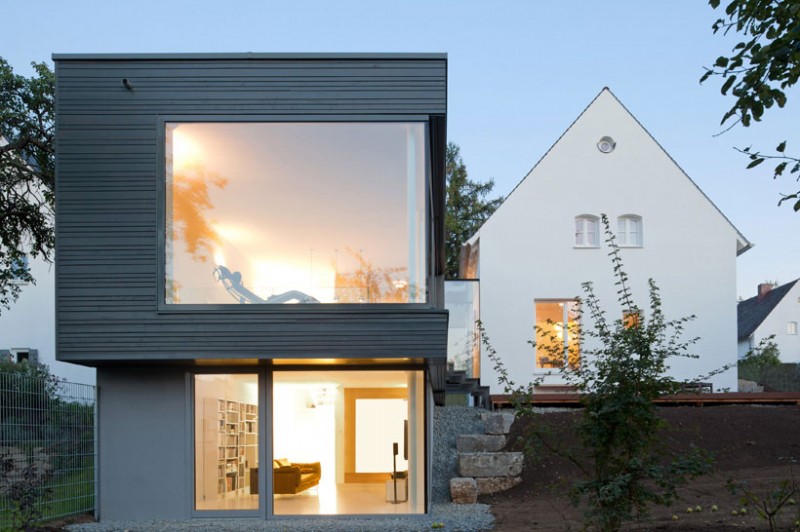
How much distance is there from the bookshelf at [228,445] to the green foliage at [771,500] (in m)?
6.07

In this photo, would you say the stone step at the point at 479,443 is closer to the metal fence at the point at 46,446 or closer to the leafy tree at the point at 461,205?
the metal fence at the point at 46,446

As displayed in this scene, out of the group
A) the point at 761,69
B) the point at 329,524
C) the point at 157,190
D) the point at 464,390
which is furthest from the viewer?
the point at 464,390

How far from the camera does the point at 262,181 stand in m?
11.2

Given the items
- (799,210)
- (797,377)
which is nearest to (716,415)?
(799,210)

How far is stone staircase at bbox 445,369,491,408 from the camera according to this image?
20266 millimetres

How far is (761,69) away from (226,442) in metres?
8.27

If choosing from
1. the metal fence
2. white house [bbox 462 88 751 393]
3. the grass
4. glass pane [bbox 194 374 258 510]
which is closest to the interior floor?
glass pane [bbox 194 374 258 510]

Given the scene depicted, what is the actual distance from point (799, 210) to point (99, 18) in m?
13.9

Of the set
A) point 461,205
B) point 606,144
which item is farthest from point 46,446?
point 461,205

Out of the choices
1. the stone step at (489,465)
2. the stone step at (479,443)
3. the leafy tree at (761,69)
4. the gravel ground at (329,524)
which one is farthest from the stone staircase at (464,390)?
the leafy tree at (761,69)

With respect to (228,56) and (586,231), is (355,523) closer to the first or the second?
(228,56)

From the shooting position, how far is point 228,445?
12.2m

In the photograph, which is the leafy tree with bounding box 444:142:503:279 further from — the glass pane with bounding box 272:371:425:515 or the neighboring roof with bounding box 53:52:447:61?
the neighboring roof with bounding box 53:52:447:61

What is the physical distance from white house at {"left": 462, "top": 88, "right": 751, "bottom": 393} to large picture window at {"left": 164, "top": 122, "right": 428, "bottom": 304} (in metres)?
10.8
